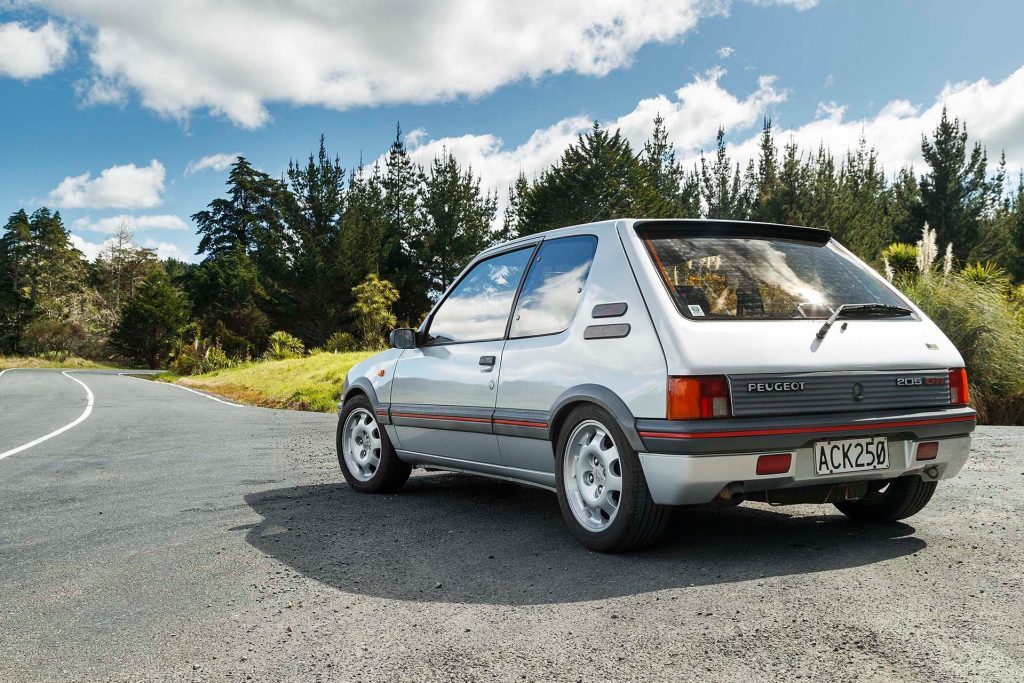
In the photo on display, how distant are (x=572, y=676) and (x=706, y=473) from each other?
1.33 meters

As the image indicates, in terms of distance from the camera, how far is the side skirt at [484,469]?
469cm

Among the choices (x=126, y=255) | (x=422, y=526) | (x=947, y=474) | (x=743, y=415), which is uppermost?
(x=126, y=255)

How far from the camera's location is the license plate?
389 cm

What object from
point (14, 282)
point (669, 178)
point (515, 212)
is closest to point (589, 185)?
point (515, 212)

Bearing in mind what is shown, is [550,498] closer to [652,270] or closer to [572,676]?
[652,270]

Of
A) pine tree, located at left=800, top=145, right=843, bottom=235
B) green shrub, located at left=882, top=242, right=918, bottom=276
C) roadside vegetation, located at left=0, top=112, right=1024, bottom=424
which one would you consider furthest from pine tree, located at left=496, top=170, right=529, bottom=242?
green shrub, located at left=882, top=242, right=918, bottom=276

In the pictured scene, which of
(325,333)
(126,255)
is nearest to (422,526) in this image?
(325,333)

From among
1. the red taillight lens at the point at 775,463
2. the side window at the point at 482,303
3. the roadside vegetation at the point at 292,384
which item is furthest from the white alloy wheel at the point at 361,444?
the roadside vegetation at the point at 292,384

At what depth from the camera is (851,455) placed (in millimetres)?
3963

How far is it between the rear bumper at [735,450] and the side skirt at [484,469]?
926mm

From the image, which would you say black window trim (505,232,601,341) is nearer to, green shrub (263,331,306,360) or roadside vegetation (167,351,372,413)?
roadside vegetation (167,351,372,413)

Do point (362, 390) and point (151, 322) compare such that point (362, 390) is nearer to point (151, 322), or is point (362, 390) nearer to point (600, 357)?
point (600, 357)

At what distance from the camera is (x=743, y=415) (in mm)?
3775

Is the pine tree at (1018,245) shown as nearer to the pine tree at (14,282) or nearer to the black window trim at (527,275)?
the black window trim at (527,275)
